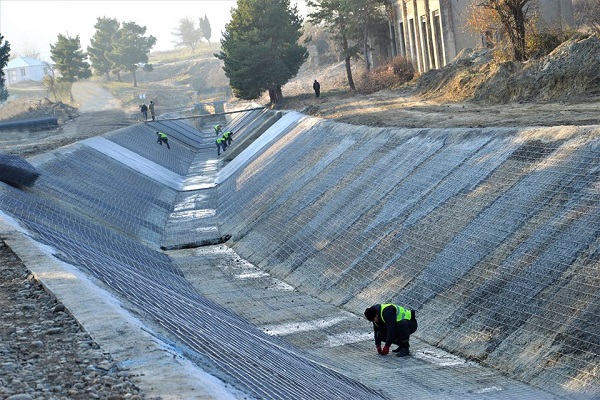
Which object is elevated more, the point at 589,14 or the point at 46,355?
the point at 589,14

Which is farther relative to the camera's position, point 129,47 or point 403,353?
point 129,47

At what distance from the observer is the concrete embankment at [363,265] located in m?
11.3

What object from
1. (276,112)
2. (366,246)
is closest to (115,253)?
(366,246)

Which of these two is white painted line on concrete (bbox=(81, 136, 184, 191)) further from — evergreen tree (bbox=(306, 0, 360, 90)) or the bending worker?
the bending worker

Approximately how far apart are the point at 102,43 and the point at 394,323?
390ft

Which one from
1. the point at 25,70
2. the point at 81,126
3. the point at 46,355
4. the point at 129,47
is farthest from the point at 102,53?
the point at 46,355

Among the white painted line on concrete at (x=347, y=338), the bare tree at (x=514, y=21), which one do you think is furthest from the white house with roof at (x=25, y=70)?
the white painted line on concrete at (x=347, y=338)

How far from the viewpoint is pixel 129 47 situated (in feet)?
391

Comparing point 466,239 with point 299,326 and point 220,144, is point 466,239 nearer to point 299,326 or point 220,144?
point 299,326

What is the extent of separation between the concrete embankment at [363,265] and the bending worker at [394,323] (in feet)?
0.87

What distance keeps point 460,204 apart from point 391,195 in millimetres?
3356

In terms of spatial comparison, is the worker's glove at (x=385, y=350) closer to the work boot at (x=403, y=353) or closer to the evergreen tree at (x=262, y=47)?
the work boot at (x=403, y=353)

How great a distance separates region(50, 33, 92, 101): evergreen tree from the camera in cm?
10250

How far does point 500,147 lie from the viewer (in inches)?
711
